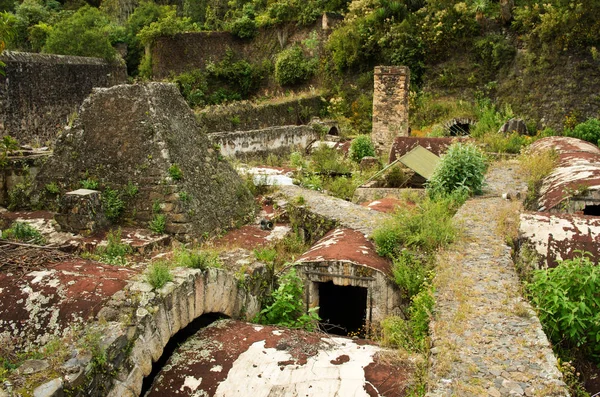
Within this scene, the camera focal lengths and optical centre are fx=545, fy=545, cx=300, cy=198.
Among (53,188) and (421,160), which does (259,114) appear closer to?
(421,160)

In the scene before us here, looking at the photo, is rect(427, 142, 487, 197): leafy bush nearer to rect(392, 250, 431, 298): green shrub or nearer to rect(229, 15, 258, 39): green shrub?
rect(392, 250, 431, 298): green shrub

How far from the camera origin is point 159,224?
7832 mm

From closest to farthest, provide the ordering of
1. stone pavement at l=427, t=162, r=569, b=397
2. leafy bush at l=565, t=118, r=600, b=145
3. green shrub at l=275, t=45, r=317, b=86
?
1. stone pavement at l=427, t=162, r=569, b=397
2. leafy bush at l=565, t=118, r=600, b=145
3. green shrub at l=275, t=45, r=317, b=86

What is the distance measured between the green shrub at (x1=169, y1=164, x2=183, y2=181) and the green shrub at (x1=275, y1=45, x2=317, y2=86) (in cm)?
1814

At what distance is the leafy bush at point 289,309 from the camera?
5965 mm

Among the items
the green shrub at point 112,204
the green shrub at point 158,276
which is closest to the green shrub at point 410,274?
the green shrub at point 158,276

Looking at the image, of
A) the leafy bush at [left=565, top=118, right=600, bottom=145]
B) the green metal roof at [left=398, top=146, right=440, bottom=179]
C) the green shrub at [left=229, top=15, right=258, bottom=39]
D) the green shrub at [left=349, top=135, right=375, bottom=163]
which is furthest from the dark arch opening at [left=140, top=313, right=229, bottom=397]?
the green shrub at [left=229, top=15, right=258, bottom=39]

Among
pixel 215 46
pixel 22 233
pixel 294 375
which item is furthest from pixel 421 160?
pixel 215 46

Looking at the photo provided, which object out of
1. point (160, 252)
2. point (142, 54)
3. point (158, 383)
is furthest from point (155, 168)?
point (142, 54)

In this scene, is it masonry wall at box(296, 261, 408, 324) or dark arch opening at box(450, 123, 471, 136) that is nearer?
masonry wall at box(296, 261, 408, 324)

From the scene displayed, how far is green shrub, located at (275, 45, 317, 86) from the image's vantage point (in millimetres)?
25206

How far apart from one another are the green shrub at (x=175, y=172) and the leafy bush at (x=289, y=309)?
247 centimetres

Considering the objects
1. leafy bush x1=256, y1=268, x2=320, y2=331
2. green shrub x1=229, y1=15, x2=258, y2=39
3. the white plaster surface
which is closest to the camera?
the white plaster surface

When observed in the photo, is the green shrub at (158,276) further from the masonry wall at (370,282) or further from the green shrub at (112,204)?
the green shrub at (112,204)
